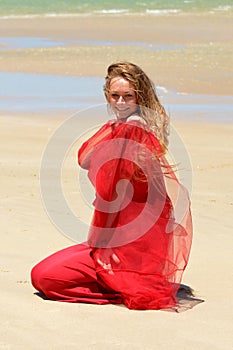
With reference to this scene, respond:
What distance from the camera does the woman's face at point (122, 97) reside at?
532 cm

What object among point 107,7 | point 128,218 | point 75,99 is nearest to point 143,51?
point 75,99

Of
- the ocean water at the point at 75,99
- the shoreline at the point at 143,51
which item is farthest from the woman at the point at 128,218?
the shoreline at the point at 143,51

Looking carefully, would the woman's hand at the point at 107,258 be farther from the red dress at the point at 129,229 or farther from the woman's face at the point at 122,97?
the woman's face at the point at 122,97

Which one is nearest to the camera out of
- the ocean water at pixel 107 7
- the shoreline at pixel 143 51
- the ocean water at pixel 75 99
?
the ocean water at pixel 75 99

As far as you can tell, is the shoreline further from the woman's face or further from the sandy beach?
the woman's face

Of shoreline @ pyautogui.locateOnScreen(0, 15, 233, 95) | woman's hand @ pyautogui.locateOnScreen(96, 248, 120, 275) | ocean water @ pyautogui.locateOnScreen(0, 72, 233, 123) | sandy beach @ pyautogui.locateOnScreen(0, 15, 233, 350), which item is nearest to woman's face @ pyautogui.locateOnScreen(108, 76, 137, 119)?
woman's hand @ pyautogui.locateOnScreen(96, 248, 120, 275)

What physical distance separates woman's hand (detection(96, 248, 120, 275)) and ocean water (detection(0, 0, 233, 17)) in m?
42.2

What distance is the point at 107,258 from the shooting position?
212 inches

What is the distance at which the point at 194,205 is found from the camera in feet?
28.2

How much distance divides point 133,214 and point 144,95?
0.72 m

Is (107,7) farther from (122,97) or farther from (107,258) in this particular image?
(107,258)

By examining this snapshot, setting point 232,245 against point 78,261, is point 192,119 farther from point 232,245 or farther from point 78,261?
point 78,261

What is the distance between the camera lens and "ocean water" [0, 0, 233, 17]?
48.5 meters

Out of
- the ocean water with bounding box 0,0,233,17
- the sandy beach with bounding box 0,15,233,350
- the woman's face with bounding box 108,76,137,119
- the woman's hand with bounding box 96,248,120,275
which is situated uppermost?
the ocean water with bounding box 0,0,233,17
